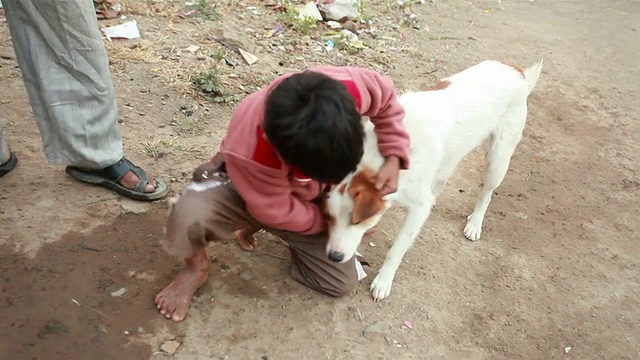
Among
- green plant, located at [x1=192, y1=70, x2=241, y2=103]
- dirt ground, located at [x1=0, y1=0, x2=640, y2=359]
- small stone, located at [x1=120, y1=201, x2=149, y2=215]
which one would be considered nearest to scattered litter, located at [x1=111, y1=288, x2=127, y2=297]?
dirt ground, located at [x1=0, y1=0, x2=640, y2=359]

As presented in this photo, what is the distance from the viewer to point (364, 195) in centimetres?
218

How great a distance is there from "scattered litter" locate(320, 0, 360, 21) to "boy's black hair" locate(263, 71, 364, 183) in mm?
3405

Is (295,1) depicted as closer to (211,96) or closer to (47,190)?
(211,96)

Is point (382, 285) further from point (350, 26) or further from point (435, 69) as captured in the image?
point (350, 26)

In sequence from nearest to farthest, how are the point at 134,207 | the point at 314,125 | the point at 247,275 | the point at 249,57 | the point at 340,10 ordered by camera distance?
1. the point at 314,125
2. the point at 247,275
3. the point at 134,207
4. the point at 249,57
5. the point at 340,10

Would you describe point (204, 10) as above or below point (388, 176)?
below

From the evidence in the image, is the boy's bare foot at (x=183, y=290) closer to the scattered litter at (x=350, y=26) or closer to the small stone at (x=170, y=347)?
the small stone at (x=170, y=347)

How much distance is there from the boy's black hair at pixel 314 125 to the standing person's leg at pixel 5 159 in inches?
68.0

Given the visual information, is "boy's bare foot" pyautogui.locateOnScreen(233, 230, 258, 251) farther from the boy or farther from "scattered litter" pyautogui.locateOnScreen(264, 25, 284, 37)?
"scattered litter" pyautogui.locateOnScreen(264, 25, 284, 37)

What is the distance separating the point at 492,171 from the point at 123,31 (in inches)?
110

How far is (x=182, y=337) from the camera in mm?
2355

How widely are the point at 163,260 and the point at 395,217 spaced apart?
1.26 m

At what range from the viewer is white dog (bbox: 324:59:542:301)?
2238 millimetres

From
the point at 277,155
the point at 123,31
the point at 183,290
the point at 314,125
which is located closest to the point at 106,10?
the point at 123,31
